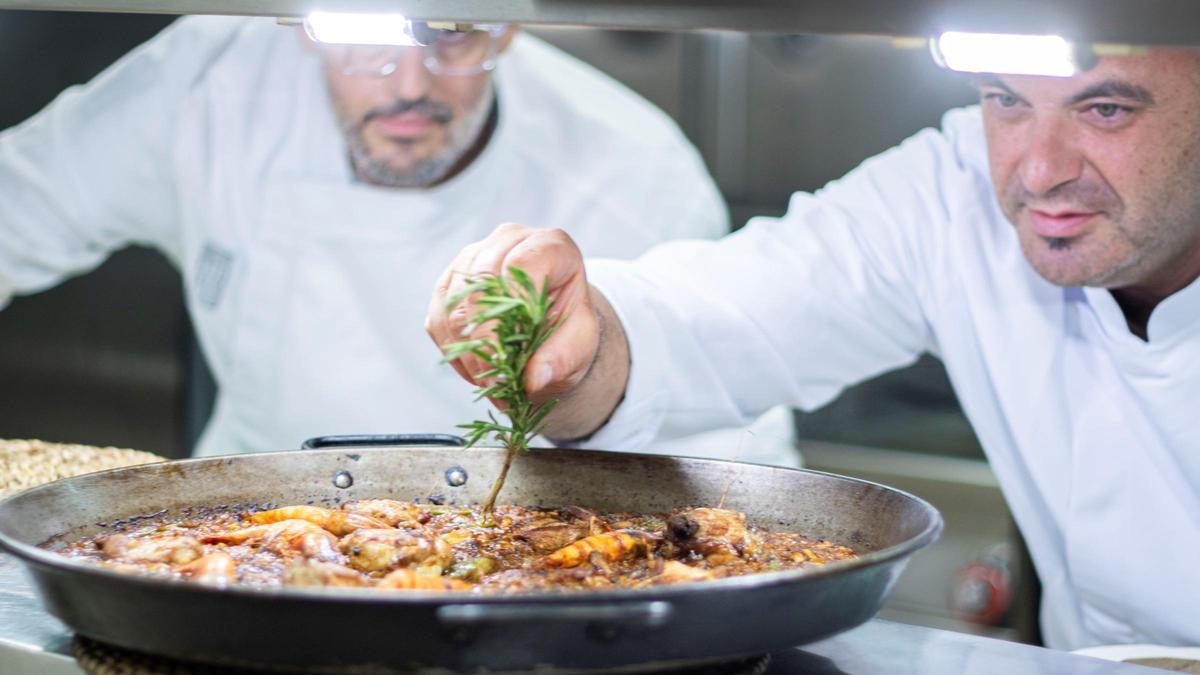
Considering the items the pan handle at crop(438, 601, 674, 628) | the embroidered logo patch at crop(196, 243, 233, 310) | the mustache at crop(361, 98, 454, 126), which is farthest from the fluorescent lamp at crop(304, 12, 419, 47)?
the embroidered logo patch at crop(196, 243, 233, 310)

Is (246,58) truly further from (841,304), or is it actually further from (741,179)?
(841,304)

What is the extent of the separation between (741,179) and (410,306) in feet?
4.16

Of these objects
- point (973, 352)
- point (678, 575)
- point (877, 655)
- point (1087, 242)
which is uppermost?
point (1087, 242)

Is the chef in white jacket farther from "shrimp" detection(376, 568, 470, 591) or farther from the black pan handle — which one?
"shrimp" detection(376, 568, 470, 591)

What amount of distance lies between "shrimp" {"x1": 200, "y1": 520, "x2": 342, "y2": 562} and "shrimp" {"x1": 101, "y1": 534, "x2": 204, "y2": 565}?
0.17ft

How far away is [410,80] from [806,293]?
1.11m

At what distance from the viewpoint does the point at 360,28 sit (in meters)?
1.29

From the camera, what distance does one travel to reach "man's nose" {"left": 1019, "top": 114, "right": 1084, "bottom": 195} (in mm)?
1862

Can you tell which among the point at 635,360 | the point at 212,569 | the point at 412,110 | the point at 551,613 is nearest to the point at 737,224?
the point at 412,110

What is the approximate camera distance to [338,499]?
1597mm

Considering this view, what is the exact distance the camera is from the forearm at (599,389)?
1858 mm

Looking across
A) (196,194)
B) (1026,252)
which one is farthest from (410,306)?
(1026,252)

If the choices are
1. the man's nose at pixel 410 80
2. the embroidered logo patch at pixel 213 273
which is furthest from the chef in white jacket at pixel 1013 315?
the embroidered logo patch at pixel 213 273

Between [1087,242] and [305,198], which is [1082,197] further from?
[305,198]
